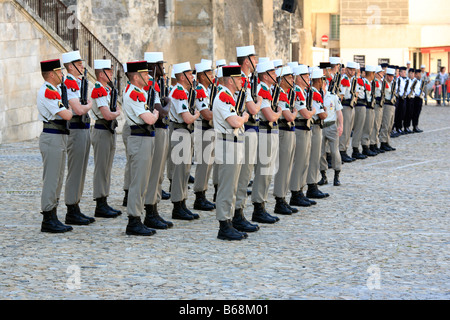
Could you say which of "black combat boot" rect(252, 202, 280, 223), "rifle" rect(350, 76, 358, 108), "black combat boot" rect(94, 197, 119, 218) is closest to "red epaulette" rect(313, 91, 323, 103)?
"black combat boot" rect(252, 202, 280, 223)

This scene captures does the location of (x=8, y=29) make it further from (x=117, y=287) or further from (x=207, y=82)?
(x=117, y=287)

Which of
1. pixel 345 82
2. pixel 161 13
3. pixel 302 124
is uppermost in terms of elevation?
pixel 161 13

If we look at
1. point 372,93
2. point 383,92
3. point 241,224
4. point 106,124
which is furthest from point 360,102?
point 241,224

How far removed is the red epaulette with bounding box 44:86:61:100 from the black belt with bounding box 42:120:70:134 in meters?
0.28

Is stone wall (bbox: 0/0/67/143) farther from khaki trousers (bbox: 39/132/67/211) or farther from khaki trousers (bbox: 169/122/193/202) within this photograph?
khaki trousers (bbox: 39/132/67/211)

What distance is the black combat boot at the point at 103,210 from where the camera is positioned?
1248cm

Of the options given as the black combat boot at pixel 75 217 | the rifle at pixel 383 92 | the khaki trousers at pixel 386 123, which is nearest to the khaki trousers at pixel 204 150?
the black combat boot at pixel 75 217

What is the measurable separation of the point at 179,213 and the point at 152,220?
88 centimetres

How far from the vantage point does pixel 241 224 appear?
11312 millimetres

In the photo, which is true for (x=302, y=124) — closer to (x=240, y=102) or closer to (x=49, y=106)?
(x=240, y=102)

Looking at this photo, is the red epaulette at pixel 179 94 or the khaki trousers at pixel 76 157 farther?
the red epaulette at pixel 179 94

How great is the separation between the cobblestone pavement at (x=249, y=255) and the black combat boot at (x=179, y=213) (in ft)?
0.80

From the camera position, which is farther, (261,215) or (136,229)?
(261,215)

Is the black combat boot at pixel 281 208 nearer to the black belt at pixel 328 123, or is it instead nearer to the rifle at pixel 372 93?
the black belt at pixel 328 123
